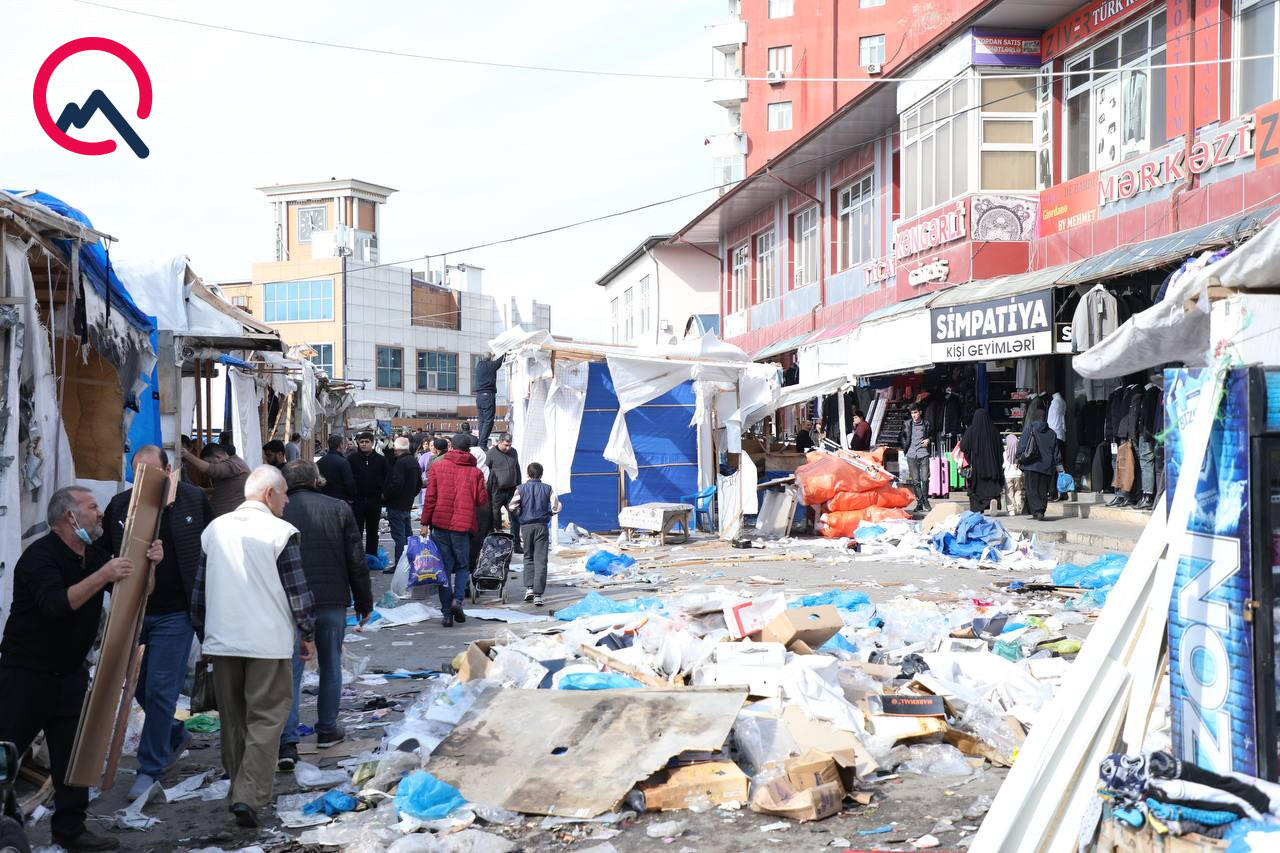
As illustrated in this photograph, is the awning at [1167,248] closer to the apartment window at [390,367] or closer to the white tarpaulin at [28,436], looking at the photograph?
the white tarpaulin at [28,436]

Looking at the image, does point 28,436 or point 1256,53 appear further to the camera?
point 1256,53

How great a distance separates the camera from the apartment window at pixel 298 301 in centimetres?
5597

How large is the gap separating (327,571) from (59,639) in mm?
1888

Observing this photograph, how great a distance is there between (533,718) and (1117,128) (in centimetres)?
1363

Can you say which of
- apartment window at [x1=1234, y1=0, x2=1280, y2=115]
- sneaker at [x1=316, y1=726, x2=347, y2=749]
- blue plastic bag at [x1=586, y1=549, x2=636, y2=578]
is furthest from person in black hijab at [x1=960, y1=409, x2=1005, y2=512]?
sneaker at [x1=316, y1=726, x2=347, y2=749]

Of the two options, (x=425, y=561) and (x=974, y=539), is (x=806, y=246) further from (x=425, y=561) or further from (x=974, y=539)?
(x=425, y=561)

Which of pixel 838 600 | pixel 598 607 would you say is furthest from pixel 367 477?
pixel 838 600

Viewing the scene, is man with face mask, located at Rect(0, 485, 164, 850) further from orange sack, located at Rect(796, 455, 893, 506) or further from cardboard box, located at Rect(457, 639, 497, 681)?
orange sack, located at Rect(796, 455, 893, 506)

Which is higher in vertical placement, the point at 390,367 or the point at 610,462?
the point at 390,367

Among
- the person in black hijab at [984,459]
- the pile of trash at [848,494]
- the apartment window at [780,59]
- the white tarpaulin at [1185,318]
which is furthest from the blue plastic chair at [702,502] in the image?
the apartment window at [780,59]

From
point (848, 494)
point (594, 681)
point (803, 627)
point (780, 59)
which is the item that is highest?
point (780, 59)

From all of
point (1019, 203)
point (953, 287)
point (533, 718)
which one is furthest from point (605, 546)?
point (533, 718)

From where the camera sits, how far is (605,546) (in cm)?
1761

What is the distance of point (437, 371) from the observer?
61.2 m
